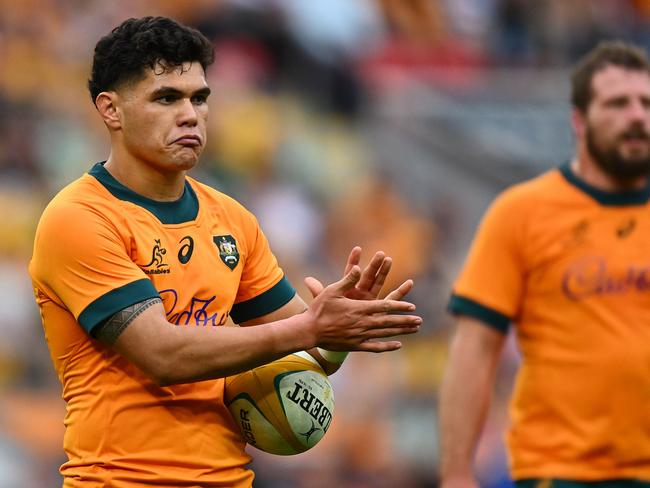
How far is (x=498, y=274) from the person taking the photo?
18.9ft

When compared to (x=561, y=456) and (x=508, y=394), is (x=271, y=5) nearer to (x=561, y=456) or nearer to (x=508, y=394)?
(x=508, y=394)

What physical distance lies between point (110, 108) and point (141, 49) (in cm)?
24

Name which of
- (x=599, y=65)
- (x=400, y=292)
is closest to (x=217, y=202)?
(x=400, y=292)

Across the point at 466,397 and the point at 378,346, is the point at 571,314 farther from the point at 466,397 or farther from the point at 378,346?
the point at 378,346

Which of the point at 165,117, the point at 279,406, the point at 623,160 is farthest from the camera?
the point at 623,160

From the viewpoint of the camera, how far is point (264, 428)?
445 centimetres

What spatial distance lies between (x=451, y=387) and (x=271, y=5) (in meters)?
9.07

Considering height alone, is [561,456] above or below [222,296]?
below

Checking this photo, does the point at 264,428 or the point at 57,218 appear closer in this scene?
the point at 57,218

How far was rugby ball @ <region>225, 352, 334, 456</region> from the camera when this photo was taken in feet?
14.6

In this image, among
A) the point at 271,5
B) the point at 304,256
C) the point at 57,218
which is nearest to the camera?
the point at 57,218

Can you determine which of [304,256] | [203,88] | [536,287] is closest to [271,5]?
[304,256]

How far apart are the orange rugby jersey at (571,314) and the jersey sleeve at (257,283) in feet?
4.29

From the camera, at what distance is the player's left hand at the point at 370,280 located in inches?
165
